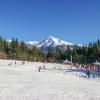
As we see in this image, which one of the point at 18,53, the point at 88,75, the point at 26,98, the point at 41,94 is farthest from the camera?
the point at 18,53

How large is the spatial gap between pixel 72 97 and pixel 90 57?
97.6m

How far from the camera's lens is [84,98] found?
22516 millimetres

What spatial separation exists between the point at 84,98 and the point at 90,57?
97.7 m

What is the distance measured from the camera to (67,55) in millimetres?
128375

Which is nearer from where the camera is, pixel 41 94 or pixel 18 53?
pixel 41 94

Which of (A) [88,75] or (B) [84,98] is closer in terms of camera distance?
(B) [84,98]

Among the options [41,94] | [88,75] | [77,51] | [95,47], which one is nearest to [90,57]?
[95,47]

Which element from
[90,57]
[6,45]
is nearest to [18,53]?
[6,45]

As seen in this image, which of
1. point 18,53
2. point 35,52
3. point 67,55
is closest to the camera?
point 18,53

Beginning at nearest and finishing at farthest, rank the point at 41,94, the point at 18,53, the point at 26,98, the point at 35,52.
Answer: the point at 26,98 → the point at 41,94 → the point at 18,53 → the point at 35,52

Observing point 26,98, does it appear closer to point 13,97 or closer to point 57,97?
point 13,97

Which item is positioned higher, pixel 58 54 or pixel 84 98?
pixel 58 54

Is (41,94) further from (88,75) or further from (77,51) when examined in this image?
(77,51)

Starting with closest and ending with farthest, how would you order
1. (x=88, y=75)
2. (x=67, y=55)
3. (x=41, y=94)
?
(x=41, y=94)
(x=88, y=75)
(x=67, y=55)
